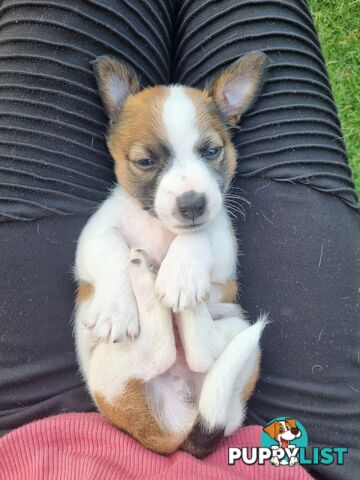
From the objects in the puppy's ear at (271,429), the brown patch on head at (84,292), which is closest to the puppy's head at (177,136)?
the brown patch on head at (84,292)

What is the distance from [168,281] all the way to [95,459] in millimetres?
671

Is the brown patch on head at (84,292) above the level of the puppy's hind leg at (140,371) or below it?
above

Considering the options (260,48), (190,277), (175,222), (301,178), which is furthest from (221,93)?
(190,277)

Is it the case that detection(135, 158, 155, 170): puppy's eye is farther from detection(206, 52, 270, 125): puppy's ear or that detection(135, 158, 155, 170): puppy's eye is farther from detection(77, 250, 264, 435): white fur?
detection(206, 52, 270, 125): puppy's ear

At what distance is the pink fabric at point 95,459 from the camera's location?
1799mm

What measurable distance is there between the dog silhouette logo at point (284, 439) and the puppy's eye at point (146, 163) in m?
1.14

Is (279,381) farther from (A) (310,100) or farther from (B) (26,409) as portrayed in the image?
(A) (310,100)

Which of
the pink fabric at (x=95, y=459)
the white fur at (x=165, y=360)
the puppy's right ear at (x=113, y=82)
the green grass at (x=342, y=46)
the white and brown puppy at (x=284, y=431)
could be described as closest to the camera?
the pink fabric at (x=95, y=459)

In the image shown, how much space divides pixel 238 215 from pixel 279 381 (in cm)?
73

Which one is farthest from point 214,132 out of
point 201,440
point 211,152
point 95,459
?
point 95,459

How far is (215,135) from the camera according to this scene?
216 centimetres

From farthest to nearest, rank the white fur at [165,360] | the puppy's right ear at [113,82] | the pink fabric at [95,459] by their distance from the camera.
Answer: the puppy's right ear at [113,82] < the white fur at [165,360] < the pink fabric at [95,459]

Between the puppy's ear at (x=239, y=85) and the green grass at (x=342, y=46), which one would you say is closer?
the puppy's ear at (x=239, y=85)

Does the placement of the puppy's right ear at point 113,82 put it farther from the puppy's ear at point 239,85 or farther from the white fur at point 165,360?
the white fur at point 165,360
